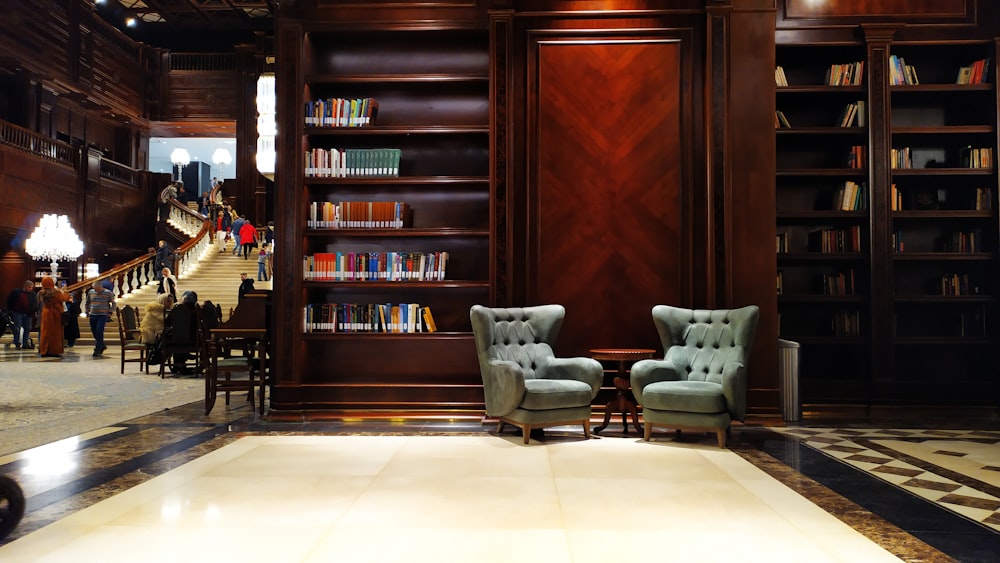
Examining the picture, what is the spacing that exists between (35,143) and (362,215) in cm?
1332

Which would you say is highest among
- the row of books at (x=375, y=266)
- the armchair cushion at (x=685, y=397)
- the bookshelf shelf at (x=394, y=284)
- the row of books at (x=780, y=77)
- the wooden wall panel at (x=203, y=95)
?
the wooden wall panel at (x=203, y=95)

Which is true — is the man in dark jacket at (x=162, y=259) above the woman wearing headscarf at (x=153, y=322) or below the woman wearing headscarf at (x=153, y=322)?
above

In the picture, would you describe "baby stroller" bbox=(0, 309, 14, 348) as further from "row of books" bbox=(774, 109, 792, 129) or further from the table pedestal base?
"row of books" bbox=(774, 109, 792, 129)

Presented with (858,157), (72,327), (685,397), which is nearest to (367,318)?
(685,397)

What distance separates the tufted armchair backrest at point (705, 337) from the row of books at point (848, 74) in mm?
2648

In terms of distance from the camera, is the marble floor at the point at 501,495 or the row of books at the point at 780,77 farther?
the row of books at the point at 780,77

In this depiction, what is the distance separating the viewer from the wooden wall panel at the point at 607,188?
5914mm

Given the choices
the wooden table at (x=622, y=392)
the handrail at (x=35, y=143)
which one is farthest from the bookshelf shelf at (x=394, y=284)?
the handrail at (x=35, y=143)

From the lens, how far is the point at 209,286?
16.5m

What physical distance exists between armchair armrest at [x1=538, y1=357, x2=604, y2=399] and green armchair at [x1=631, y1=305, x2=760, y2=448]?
0.27 m

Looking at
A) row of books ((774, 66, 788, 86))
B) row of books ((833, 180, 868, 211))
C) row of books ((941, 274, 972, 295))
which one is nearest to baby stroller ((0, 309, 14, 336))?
row of books ((774, 66, 788, 86))

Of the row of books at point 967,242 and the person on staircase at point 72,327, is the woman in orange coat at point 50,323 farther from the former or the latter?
the row of books at point 967,242

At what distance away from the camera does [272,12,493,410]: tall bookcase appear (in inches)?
233

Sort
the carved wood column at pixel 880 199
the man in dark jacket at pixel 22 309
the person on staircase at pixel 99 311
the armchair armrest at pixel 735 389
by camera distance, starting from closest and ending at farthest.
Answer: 1. the armchair armrest at pixel 735 389
2. the carved wood column at pixel 880 199
3. the person on staircase at pixel 99 311
4. the man in dark jacket at pixel 22 309
